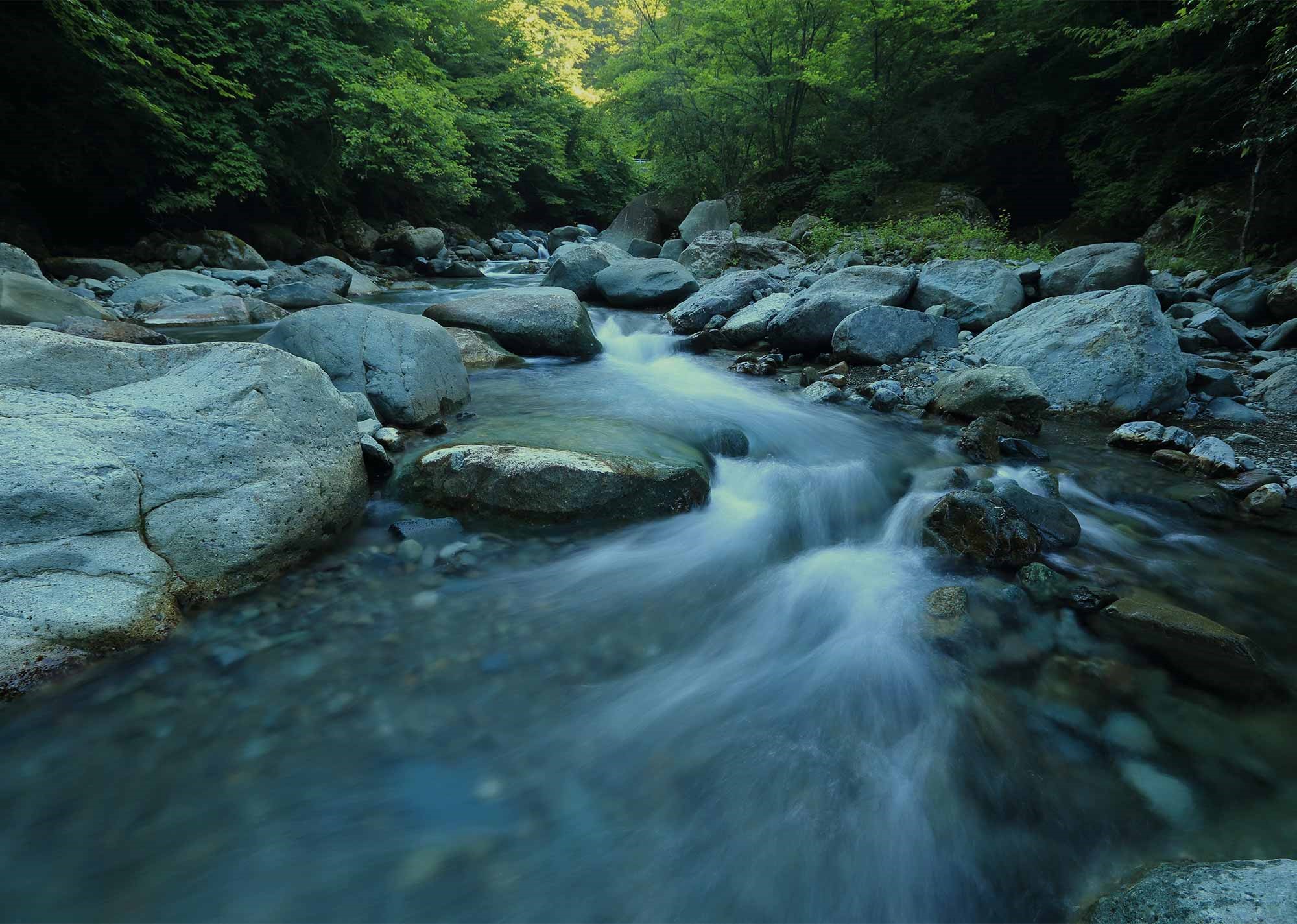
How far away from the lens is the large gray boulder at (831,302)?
7395 millimetres

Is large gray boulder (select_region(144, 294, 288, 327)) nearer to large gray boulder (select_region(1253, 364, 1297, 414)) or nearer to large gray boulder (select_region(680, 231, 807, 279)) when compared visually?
large gray boulder (select_region(680, 231, 807, 279))

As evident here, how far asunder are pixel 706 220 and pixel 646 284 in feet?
25.4

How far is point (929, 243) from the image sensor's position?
34.6 feet

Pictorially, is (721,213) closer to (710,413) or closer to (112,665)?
(710,413)

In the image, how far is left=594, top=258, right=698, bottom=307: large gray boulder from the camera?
10.4 m

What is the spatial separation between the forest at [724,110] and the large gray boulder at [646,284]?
22.3 ft

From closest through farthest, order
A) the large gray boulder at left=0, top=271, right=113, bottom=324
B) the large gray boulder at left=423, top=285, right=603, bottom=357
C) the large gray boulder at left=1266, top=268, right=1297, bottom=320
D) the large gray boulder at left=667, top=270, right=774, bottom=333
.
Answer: the large gray boulder at left=0, top=271, right=113, bottom=324
the large gray boulder at left=1266, top=268, right=1297, bottom=320
the large gray boulder at left=423, top=285, right=603, bottom=357
the large gray boulder at left=667, top=270, right=774, bottom=333

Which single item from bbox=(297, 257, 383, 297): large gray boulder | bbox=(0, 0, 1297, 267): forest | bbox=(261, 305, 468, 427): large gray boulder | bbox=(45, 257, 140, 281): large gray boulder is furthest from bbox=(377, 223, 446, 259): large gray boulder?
bbox=(261, 305, 468, 427): large gray boulder

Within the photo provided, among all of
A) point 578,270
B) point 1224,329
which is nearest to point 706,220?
point 578,270

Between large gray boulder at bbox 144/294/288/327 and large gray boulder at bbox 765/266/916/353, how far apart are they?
23.0 feet

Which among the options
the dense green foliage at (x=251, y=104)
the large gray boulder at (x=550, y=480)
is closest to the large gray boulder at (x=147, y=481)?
the large gray boulder at (x=550, y=480)

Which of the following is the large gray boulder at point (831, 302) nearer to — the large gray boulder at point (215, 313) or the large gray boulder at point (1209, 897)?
the large gray boulder at point (1209, 897)

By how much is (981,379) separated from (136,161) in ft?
49.4

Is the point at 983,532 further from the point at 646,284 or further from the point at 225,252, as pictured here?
the point at 225,252
